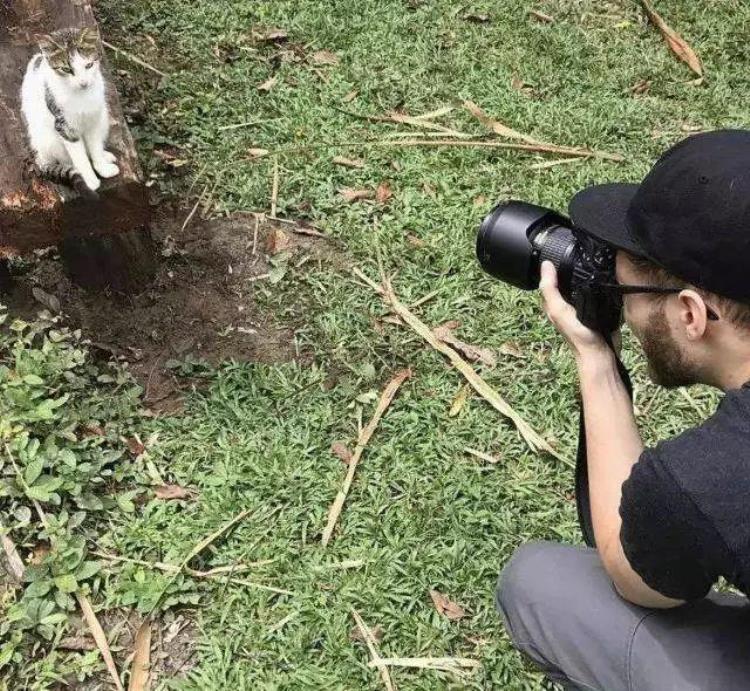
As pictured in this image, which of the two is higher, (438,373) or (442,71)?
(442,71)

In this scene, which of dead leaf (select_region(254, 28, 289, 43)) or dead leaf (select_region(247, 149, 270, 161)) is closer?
dead leaf (select_region(247, 149, 270, 161))

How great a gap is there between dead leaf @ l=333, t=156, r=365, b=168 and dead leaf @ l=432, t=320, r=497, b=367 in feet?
3.26

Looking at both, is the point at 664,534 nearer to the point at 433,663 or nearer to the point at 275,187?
the point at 433,663

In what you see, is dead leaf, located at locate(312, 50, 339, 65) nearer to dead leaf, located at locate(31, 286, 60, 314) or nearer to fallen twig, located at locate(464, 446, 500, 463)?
dead leaf, located at locate(31, 286, 60, 314)

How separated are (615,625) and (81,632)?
1458 millimetres

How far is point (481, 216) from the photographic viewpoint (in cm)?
357

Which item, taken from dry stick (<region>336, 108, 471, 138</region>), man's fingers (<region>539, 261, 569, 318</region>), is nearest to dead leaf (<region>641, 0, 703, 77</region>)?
dry stick (<region>336, 108, 471, 138</region>)

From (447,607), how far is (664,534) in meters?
1.16

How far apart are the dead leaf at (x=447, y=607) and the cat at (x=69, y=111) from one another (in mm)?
1640

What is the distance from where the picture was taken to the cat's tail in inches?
101

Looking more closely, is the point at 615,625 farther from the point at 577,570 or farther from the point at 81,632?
the point at 81,632

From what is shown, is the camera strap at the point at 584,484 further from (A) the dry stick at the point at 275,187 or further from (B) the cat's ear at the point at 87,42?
(A) the dry stick at the point at 275,187

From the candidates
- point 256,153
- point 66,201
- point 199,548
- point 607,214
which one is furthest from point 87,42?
point 607,214

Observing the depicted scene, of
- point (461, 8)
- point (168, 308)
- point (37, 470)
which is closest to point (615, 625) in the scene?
point (37, 470)
